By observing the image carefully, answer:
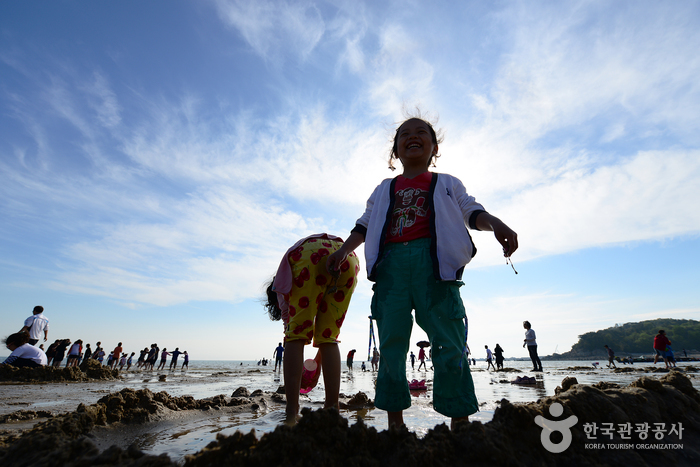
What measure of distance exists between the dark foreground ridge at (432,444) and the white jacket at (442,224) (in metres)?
0.81

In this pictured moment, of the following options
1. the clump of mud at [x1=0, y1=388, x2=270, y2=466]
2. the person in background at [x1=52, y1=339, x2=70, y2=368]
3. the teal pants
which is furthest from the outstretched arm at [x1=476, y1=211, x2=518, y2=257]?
the person in background at [x1=52, y1=339, x2=70, y2=368]

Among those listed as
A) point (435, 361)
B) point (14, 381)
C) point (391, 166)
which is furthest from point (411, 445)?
point (14, 381)

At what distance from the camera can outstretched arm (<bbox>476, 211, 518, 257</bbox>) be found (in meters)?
1.81

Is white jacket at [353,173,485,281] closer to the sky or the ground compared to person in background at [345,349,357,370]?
closer to the sky

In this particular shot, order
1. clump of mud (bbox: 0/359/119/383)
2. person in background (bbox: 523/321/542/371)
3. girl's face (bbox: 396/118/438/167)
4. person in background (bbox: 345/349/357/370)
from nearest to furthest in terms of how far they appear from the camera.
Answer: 1. girl's face (bbox: 396/118/438/167)
2. clump of mud (bbox: 0/359/119/383)
3. person in background (bbox: 523/321/542/371)
4. person in background (bbox: 345/349/357/370)

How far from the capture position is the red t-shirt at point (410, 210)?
2.11 m

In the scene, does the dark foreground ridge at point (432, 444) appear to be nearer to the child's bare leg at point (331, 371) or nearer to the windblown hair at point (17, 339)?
the child's bare leg at point (331, 371)

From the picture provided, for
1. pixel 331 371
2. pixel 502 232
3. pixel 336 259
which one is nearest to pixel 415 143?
pixel 502 232

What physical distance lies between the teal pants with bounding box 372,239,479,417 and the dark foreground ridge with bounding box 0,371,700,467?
1.29 ft

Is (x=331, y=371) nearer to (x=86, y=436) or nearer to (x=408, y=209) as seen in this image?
(x=408, y=209)

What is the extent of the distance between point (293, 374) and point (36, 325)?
29.3 feet

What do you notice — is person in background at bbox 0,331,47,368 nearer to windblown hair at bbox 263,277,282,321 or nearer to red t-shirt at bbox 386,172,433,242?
windblown hair at bbox 263,277,282,321

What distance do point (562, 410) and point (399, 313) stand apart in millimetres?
866

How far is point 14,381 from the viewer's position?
6.92 meters
